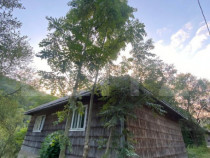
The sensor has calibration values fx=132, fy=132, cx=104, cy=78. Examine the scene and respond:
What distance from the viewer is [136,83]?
4.20 meters

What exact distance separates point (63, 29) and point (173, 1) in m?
4.48

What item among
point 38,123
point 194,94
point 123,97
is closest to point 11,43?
point 38,123

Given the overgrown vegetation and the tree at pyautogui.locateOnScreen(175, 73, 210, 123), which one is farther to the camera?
the tree at pyautogui.locateOnScreen(175, 73, 210, 123)

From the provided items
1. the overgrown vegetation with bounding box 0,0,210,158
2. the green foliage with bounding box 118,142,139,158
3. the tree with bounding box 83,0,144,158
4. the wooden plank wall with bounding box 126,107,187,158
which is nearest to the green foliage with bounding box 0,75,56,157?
the overgrown vegetation with bounding box 0,0,210,158

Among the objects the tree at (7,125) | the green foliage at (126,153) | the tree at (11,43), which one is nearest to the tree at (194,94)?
the green foliage at (126,153)

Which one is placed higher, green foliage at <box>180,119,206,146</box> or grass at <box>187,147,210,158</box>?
green foliage at <box>180,119,206,146</box>

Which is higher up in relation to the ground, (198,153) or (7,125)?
(7,125)

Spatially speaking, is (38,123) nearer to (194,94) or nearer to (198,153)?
(198,153)

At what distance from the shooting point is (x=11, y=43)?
22.1ft

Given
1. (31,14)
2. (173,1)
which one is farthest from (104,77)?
(31,14)

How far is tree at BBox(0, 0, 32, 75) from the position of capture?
6.12 metres

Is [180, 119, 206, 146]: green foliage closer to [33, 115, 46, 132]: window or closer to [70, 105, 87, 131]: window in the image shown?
[70, 105, 87, 131]: window

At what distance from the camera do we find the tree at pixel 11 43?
6117 millimetres

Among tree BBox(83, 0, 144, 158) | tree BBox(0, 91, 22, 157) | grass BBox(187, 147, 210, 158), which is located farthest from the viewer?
grass BBox(187, 147, 210, 158)
